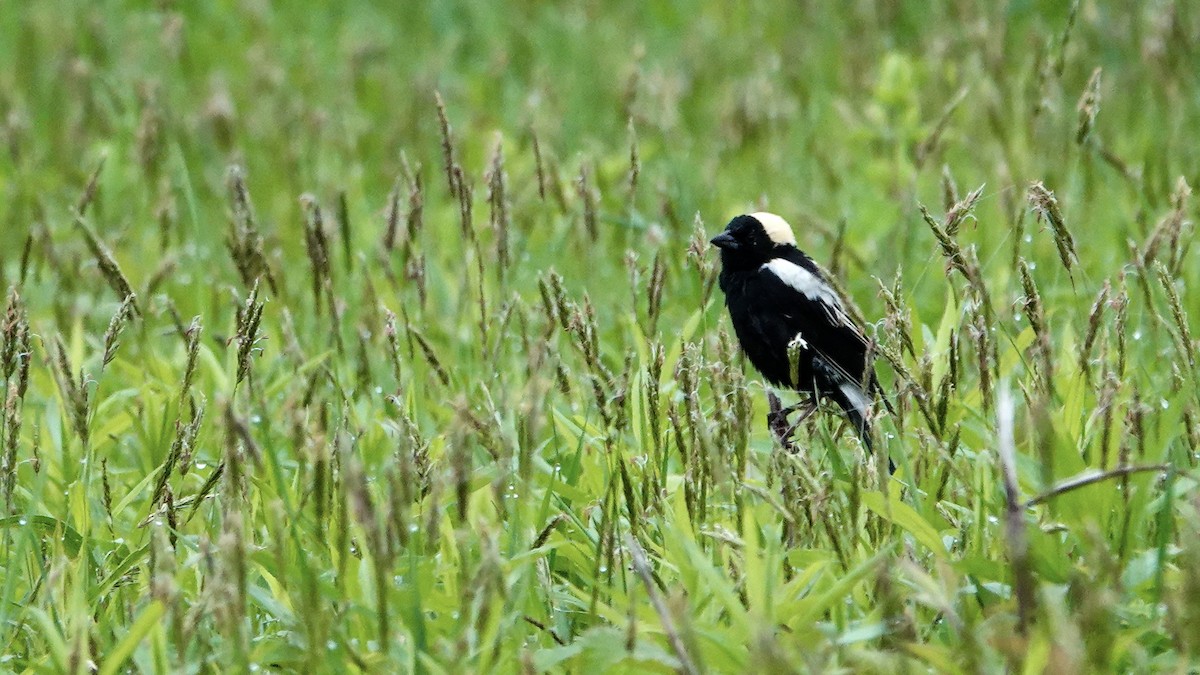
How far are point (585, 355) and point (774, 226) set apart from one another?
5.54 feet

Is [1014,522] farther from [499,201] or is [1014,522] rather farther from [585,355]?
[499,201]

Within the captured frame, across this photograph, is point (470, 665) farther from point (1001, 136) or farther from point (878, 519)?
point (1001, 136)

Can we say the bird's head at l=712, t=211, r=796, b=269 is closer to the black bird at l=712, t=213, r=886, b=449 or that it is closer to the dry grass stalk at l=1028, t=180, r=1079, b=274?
the black bird at l=712, t=213, r=886, b=449

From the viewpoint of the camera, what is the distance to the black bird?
3.83 m

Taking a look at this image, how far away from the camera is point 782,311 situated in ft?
12.7

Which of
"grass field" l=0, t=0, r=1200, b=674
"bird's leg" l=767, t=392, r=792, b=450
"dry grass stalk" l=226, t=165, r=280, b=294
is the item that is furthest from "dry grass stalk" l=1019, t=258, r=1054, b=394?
"dry grass stalk" l=226, t=165, r=280, b=294

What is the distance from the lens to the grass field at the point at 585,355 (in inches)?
74.2

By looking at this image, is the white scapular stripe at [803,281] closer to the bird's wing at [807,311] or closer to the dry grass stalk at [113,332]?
the bird's wing at [807,311]

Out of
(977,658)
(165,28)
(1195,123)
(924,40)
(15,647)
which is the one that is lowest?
(977,658)

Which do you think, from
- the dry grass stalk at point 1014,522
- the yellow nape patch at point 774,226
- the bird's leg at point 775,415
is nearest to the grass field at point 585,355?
the dry grass stalk at point 1014,522

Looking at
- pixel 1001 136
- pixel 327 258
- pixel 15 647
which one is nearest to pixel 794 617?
pixel 15 647

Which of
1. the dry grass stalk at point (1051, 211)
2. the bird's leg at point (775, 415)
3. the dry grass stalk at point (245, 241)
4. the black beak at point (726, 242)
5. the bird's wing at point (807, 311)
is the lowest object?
the dry grass stalk at point (1051, 211)

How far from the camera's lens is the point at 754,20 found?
24.7ft

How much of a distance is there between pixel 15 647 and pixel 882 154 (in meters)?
3.75
